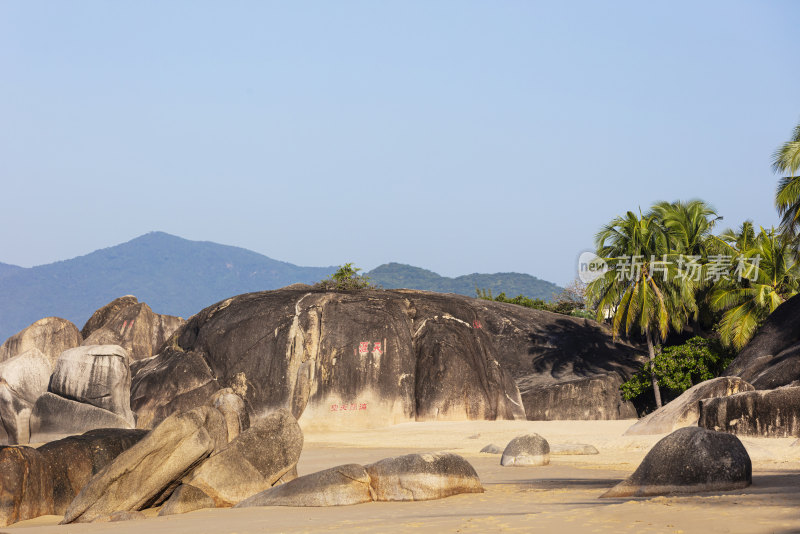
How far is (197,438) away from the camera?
11516 mm

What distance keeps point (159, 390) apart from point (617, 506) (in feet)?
68.0

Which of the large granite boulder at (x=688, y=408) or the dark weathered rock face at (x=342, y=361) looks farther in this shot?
the dark weathered rock face at (x=342, y=361)

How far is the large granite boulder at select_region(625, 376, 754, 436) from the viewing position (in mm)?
18672

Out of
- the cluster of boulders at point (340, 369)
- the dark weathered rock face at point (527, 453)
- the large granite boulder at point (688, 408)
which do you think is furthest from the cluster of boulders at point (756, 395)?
the cluster of boulders at point (340, 369)

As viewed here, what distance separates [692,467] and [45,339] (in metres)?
29.4

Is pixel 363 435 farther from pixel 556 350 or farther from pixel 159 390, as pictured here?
pixel 556 350

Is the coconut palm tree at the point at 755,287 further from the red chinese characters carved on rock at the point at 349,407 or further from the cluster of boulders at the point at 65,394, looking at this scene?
the cluster of boulders at the point at 65,394

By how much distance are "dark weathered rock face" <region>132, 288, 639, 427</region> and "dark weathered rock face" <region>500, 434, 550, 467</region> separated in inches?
451

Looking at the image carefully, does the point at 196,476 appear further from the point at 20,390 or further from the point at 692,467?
the point at 20,390

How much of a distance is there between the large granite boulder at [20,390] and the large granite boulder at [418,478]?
15720mm

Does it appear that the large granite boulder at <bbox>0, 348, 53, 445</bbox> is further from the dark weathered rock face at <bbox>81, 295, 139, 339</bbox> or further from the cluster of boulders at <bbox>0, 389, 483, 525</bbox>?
the dark weathered rock face at <bbox>81, 295, 139, 339</bbox>

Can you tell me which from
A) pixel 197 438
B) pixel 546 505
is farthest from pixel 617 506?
pixel 197 438

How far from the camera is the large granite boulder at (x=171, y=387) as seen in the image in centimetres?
2575

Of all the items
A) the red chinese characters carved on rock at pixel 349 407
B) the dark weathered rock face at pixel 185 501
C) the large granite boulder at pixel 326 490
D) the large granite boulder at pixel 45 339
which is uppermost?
the large granite boulder at pixel 45 339
